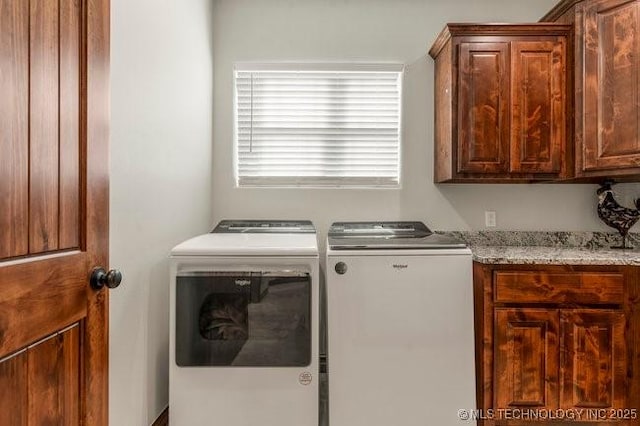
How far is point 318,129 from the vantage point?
2.72 metres

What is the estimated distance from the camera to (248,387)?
1.80m

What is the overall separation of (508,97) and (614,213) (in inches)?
42.2

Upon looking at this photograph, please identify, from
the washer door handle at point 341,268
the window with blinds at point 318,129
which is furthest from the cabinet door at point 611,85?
the washer door handle at point 341,268

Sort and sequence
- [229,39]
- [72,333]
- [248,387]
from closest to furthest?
[72,333]
[248,387]
[229,39]

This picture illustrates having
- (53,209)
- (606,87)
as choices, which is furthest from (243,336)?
(606,87)

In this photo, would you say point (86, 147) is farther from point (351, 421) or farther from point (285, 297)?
point (351, 421)

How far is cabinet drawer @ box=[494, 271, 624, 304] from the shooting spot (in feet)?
6.36

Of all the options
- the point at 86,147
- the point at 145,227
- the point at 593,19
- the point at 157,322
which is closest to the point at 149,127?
the point at 145,227

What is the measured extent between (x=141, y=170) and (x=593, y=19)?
254 cm

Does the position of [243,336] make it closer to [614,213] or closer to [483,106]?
[483,106]

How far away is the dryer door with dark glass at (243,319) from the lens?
1782 millimetres

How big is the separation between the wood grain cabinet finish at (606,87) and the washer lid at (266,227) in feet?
5.47

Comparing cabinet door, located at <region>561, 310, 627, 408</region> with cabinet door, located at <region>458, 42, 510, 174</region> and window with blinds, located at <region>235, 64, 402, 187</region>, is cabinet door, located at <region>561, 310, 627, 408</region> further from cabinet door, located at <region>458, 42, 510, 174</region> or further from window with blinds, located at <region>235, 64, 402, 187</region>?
window with blinds, located at <region>235, 64, 402, 187</region>

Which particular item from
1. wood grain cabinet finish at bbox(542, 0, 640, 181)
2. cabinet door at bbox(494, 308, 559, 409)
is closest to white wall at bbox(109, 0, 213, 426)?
cabinet door at bbox(494, 308, 559, 409)
